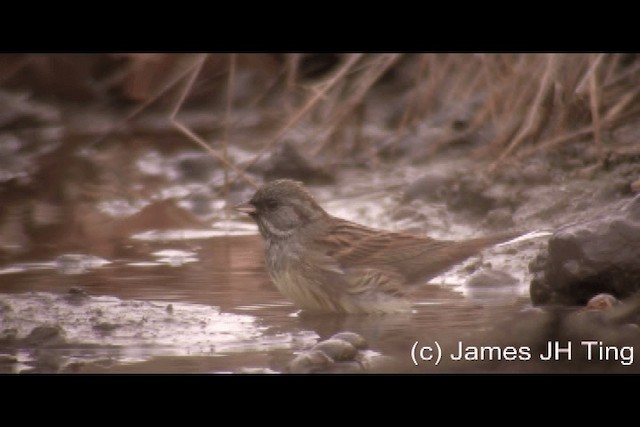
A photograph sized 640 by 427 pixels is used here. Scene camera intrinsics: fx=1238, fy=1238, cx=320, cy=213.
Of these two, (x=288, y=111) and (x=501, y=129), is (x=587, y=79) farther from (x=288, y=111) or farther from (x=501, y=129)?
(x=288, y=111)

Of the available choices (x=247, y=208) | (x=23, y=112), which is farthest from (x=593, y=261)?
(x=23, y=112)

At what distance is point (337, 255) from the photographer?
6.85 metres

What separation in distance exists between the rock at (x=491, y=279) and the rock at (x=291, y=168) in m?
2.26

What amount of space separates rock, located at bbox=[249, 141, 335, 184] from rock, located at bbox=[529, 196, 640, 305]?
3.00m

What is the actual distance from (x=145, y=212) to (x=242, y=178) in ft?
2.62

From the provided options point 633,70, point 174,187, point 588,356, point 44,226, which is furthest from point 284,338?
point 633,70

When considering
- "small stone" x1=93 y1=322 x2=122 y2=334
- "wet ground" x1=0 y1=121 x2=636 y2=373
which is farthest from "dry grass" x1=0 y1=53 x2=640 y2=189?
"small stone" x1=93 y1=322 x2=122 y2=334

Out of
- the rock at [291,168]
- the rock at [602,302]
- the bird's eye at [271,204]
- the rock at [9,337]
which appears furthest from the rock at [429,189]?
the rock at [9,337]

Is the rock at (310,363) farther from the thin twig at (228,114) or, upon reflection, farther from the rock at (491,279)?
the thin twig at (228,114)

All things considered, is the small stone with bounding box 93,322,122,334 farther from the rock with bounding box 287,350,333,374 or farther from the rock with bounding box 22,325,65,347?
the rock with bounding box 287,350,333,374

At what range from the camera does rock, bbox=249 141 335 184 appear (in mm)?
9266

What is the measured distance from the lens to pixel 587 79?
8.85 meters

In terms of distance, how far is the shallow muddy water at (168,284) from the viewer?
5.93 metres

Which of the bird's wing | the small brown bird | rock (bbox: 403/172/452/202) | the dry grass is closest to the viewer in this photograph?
the small brown bird
